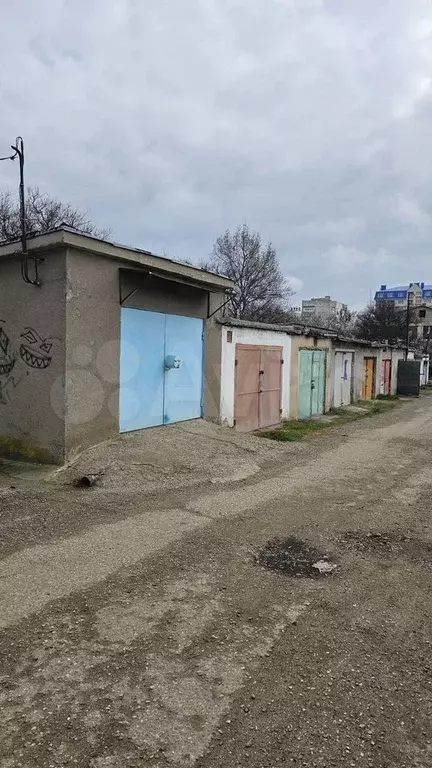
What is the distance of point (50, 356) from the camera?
7426 millimetres

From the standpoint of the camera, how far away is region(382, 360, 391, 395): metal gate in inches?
1038

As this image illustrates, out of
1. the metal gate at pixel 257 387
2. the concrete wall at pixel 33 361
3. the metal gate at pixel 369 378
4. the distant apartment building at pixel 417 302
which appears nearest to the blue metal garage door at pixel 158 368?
the concrete wall at pixel 33 361

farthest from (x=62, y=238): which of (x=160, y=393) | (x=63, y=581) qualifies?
(x=63, y=581)

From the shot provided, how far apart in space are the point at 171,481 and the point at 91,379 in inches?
78.4

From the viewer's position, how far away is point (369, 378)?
77.7 feet

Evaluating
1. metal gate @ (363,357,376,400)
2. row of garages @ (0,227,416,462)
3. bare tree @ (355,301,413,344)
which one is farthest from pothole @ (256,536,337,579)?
bare tree @ (355,301,413,344)

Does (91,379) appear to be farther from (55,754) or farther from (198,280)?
(55,754)

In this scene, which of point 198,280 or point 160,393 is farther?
point 198,280

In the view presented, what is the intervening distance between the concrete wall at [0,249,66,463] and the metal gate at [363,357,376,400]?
17723 millimetres

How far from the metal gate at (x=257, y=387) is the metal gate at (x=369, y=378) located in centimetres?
1075

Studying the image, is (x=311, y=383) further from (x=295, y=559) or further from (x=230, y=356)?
(x=295, y=559)

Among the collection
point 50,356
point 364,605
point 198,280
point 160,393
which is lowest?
point 364,605

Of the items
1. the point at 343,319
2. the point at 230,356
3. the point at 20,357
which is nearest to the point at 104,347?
the point at 20,357

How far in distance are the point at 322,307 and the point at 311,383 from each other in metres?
58.8
